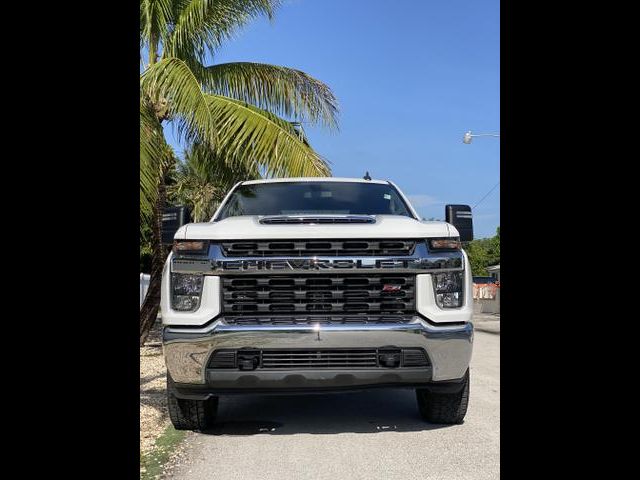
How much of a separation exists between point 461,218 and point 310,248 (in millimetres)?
1443

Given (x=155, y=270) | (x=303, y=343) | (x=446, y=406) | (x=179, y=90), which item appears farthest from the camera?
(x=155, y=270)

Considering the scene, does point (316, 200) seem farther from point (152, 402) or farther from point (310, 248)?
point (152, 402)

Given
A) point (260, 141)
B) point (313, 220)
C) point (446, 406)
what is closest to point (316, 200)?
point (313, 220)

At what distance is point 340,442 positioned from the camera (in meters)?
3.76

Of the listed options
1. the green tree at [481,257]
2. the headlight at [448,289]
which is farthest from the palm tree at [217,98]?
the green tree at [481,257]

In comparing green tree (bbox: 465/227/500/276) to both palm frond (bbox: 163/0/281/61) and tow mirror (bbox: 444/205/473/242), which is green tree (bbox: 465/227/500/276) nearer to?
palm frond (bbox: 163/0/281/61)

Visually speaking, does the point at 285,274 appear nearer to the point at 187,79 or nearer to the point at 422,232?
the point at 422,232

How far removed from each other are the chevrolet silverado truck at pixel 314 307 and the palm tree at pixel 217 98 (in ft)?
11.3

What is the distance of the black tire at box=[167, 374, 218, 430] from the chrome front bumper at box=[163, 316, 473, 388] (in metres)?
0.49

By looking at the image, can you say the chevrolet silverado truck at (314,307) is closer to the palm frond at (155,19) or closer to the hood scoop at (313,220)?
the hood scoop at (313,220)
